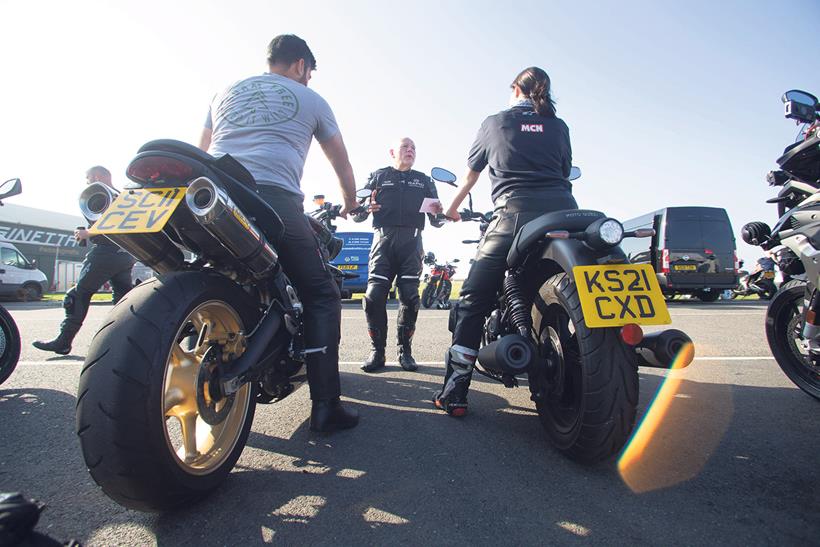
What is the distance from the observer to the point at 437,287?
41.7 feet

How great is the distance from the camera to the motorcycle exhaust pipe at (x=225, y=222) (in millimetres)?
1450

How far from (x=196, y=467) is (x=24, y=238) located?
3930 centimetres

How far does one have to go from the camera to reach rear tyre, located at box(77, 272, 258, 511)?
1198 mm

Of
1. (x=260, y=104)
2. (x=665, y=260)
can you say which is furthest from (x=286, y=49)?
(x=665, y=260)

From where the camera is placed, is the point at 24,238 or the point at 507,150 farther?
the point at 24,238

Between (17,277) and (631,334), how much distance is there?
20.4 meters

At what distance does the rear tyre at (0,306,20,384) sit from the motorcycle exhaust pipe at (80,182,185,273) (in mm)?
2430

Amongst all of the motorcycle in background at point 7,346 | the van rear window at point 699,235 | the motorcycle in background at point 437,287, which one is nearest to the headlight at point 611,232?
the motorcycle in background at point 7,346

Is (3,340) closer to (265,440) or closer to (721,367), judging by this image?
(265,440)

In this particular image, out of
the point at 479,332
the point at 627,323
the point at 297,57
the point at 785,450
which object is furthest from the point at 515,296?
the point at 297,57

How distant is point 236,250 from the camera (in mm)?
1660

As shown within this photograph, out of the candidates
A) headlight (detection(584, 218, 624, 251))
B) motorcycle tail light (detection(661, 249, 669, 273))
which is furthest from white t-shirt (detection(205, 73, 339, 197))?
motorcycle tail light (detection(661, 249, 669, 273))

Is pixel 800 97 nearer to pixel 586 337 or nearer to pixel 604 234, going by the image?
pixel 604 234

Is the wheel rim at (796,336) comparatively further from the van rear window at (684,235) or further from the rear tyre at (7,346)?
the van rear window at (684,235)
